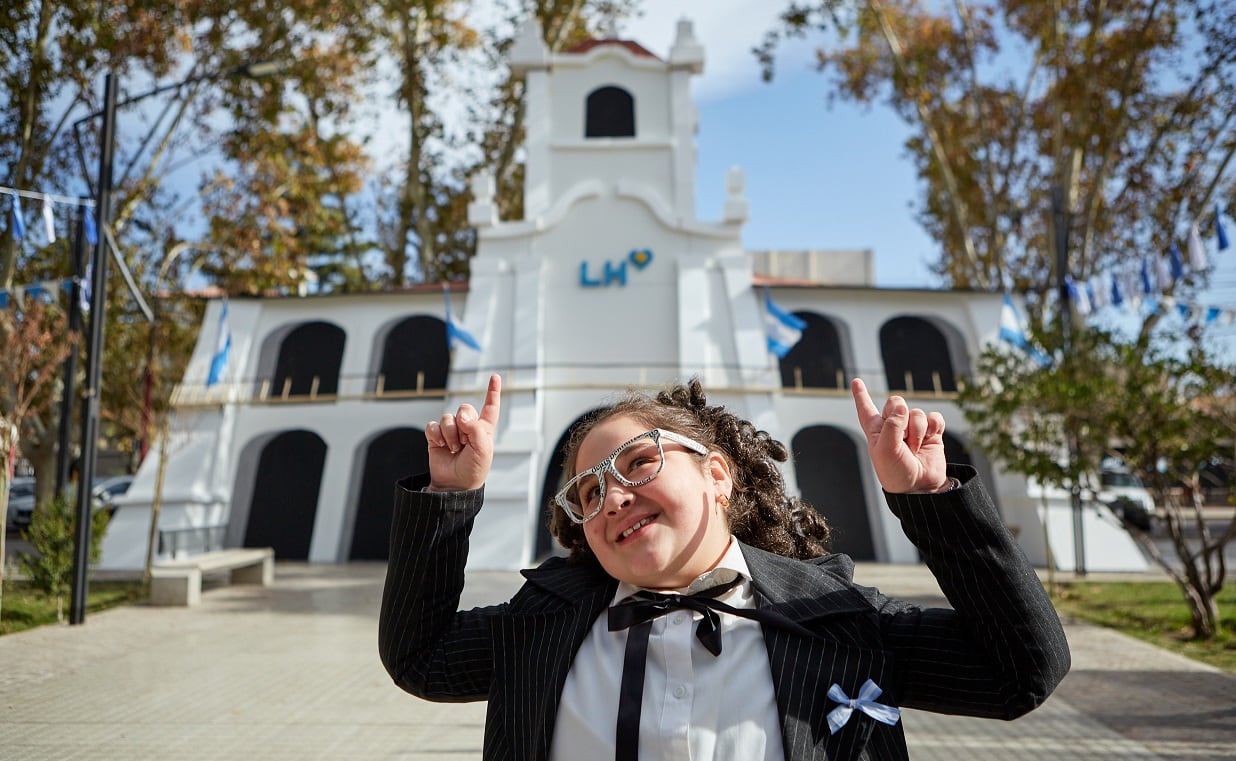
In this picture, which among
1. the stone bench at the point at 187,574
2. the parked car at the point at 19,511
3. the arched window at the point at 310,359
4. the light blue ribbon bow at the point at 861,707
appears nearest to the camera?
the light blue ribbon bow at the point at 861,707

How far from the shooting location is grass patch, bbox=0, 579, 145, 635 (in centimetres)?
973

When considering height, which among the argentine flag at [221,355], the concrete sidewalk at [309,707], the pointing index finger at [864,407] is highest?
the argentine flag at [221,355]

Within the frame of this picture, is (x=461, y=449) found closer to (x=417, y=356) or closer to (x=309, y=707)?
(x=309, y=707)

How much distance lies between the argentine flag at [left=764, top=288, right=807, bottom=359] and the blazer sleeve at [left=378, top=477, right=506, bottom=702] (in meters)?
17.8

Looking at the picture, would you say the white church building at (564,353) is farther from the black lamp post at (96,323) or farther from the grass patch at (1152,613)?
the black lamp post at (96,323)

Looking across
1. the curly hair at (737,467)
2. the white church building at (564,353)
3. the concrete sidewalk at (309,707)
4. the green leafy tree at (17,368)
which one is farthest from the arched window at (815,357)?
the curly hair at (737,467)

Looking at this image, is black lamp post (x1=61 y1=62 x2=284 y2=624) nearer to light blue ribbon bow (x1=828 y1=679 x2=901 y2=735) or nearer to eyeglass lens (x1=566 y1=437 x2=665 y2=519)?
eyeglass lens (x1=566 y1=437 x2=665 y2=519)

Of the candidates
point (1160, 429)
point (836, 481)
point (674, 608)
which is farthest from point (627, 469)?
point (836, 481)

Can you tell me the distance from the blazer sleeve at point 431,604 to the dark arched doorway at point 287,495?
2044 centimetres

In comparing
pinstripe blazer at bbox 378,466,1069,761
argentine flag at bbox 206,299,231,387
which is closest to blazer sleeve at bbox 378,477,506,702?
pinstripe blazer at bbox 378,466,1069,761

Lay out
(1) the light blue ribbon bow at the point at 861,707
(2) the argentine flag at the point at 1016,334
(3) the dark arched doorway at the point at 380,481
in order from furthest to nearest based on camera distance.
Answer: (3) the dark arched doorway at the point at 380,481
(2) the argentine flag at the point at 1016,334
(1) the light blue ribbon bow at the point at 861,707

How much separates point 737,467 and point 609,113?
22.3 m

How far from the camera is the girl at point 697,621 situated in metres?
1.92

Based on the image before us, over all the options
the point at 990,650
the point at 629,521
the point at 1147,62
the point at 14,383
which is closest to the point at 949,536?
the point at 990,650
